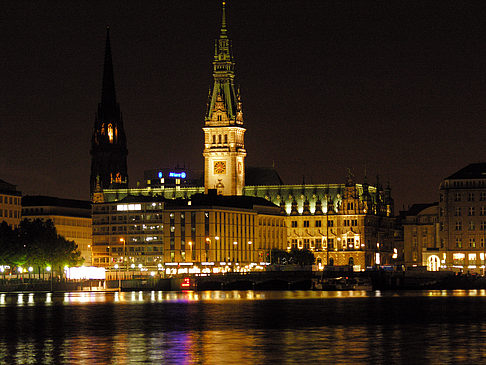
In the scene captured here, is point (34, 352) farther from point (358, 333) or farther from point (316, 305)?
point (316, 305)

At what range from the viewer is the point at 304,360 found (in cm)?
6203

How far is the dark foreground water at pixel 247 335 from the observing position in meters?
63.8

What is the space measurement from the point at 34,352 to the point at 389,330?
79.9 ft

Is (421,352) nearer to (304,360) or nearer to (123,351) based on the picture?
(304,360)

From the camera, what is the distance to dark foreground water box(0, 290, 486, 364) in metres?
63.8

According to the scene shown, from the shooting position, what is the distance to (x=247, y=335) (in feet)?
255

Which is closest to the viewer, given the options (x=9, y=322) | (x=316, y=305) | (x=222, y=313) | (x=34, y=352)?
(x=34, y=352)

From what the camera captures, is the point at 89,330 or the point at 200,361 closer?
the point at 200,361

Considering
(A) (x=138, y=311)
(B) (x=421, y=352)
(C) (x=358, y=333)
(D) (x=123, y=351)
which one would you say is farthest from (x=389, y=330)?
(A) (x=138, y=311)

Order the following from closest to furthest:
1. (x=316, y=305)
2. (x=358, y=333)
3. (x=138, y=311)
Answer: (x=358, y=333) < (x=138, y=311) < (x=316, y=305)

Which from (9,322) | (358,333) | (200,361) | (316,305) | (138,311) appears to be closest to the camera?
(200,361)

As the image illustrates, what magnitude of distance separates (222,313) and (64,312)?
14.4m

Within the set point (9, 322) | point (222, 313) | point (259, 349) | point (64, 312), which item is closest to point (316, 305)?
point (222, 313)

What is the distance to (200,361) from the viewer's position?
203 ft
